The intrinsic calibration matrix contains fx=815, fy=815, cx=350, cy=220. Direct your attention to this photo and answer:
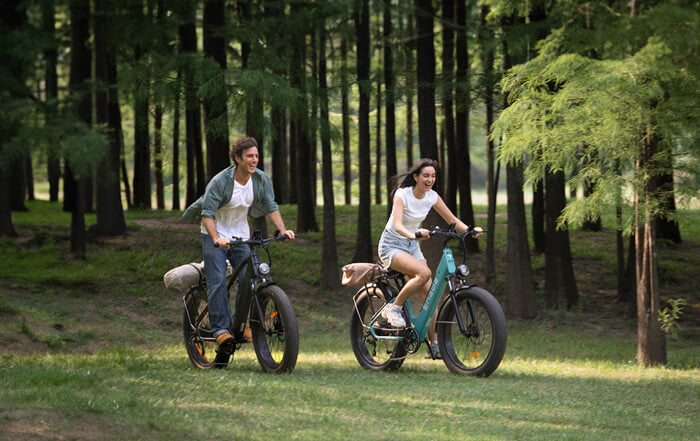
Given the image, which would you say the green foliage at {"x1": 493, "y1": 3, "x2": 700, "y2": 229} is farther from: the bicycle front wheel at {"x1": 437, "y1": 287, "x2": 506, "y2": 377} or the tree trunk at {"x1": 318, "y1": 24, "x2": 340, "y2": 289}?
the tree trunk at {"x1": 318, "y1": 24, "x2": 340, "y2": 289}

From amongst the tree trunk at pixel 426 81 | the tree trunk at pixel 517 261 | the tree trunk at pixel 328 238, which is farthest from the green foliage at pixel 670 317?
the tree trunk at pixel 328 238

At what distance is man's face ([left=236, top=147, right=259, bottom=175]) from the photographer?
7910 millimetres

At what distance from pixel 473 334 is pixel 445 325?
44 centimetres

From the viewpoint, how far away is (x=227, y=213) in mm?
8109

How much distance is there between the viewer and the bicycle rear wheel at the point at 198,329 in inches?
339

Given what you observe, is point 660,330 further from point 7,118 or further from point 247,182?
point 7,118

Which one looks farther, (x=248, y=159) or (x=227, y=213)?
(x=227, y=213)

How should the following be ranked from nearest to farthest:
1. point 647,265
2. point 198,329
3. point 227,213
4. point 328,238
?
point 227,213, point 198,329, point 647,265, point 328,238

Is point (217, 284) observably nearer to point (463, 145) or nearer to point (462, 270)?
point (462, 270)

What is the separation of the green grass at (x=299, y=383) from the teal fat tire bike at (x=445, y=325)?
253mm

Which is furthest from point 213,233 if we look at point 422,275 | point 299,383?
point 422,275

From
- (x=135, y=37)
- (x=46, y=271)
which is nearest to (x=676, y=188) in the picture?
(x=135, y=37)

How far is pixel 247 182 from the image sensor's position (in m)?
8.11

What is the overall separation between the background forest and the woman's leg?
2909mm
